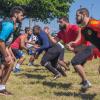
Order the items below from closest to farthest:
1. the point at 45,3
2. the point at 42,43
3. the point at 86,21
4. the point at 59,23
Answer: the point at 86,21, the point at 59,23, the point at 42,43, the point at 45,3

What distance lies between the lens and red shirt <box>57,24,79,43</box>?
12820 millimetres

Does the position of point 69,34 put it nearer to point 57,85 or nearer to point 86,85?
point 57,85

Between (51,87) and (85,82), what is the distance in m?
1.07

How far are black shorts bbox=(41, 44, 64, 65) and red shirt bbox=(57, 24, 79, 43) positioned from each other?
73 centimetres

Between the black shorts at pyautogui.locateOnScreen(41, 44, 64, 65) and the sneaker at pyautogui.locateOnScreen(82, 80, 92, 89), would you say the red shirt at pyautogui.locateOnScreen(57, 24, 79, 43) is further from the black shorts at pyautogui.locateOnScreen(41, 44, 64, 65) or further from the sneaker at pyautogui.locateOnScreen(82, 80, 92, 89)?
the sneaker at pyautogui.locateOnScreen(82, 80, 92, 89)

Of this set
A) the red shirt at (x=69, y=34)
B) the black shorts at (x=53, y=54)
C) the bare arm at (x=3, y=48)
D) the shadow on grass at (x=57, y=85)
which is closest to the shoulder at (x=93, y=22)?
the bare arm at (x=3, y=48)

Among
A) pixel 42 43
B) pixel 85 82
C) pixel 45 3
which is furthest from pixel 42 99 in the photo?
pixel 45 3

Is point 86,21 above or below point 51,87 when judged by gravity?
above

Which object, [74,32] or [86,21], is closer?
[86,21]

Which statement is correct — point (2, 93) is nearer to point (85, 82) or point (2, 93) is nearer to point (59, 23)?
point (85, 82)

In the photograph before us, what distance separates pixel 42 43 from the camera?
14.8 meters

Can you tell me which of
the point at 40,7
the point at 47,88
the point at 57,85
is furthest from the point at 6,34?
the point at 40,7

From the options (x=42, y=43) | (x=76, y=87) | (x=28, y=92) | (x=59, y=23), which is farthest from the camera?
(x=42, y=43)

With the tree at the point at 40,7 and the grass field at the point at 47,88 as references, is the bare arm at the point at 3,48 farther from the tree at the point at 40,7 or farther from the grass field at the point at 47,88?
the tree at the point at 40,7
